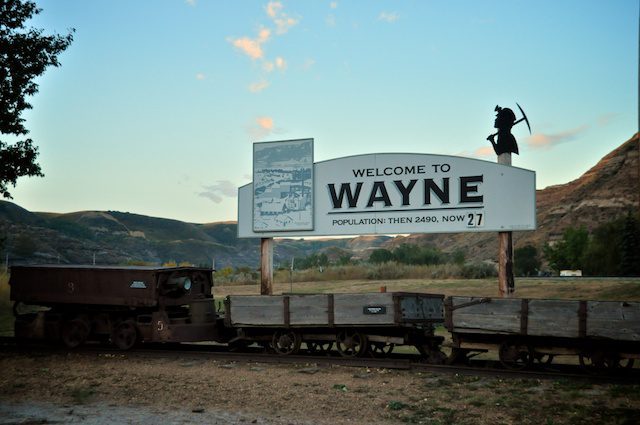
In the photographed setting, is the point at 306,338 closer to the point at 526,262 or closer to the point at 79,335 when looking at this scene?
the point at 79,335

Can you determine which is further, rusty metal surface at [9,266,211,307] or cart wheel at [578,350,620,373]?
rusty metal surface at [9,266,211,307]

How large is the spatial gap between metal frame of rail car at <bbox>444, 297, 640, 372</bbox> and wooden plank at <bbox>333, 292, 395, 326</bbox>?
1.21m

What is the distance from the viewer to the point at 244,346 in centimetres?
1523

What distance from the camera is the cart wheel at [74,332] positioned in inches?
614

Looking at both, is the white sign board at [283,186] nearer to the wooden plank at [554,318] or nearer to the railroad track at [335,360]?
the railroad track at [335,360]

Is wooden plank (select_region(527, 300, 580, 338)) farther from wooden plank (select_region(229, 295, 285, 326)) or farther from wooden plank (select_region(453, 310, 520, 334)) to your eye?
wooden plank (select_region(229, 295, 285, 326))

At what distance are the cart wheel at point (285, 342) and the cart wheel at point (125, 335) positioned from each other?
371cm

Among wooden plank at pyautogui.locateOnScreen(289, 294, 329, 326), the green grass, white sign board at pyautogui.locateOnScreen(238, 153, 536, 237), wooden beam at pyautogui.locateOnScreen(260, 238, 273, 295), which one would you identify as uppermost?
white sign board at pyautogui.locateOnScreen(238, 153, 536, 237)

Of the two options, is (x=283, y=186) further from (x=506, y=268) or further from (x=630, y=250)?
(x=630, y=250)

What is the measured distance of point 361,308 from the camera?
12750mm

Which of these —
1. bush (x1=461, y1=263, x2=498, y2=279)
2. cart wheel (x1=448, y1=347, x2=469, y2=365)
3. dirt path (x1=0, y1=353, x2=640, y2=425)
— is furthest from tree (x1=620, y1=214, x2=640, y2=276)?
dirt path (x1=0, y1=353, x2=640, y2=425)

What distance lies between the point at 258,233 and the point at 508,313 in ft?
32.3

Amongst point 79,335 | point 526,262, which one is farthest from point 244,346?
point 526,262

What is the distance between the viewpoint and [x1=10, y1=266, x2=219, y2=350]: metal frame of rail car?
48.1 ft
